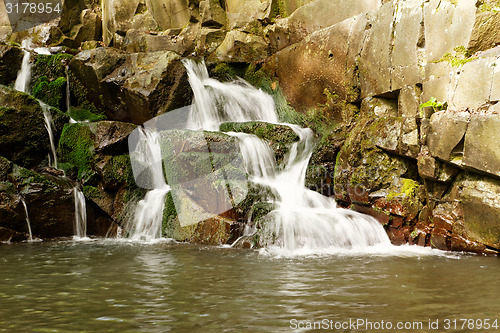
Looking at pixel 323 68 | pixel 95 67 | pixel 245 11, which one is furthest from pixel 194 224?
pixel 245 11

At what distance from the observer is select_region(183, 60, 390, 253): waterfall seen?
7.23 m

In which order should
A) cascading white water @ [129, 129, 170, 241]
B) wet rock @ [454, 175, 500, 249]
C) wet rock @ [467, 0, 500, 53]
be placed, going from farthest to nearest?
cascading white water @ [129, 129, 170, 241], wet rock @ [467, 0, 500, 53], wet rock @ [454, 175, 500, 249]

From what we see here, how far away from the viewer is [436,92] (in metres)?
7.45

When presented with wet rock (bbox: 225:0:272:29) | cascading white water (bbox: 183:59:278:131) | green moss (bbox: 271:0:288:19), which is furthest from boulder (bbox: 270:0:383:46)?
cascading white water (bbox: 183:59:278:131)

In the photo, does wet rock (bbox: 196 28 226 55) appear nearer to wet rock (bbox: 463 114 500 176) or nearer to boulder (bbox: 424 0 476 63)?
boulder (bbox: 424 0 476 63)

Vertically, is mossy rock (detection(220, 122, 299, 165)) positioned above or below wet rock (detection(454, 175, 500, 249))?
above

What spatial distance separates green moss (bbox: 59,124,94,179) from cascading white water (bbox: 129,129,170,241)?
0.99 metres

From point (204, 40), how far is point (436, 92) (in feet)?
27.4

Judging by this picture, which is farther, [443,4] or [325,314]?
[443,4]

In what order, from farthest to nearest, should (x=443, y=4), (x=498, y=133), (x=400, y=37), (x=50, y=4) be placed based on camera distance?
(x=50, y=4), (x=400, y=37), (x=443, y=4), (x=498, y=133)

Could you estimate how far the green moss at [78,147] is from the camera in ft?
31.8

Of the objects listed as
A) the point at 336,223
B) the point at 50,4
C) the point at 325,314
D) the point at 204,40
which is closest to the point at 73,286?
the point at 325,314

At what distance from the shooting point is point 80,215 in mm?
9195

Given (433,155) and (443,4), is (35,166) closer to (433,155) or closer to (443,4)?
(433,155)
